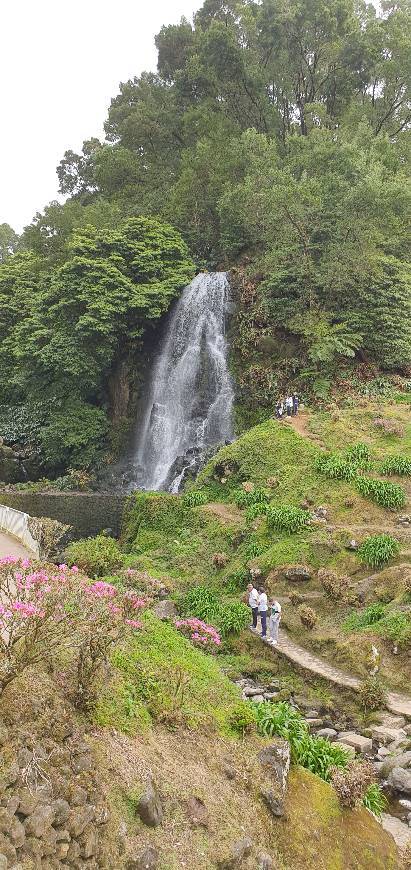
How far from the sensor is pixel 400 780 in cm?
A: 794

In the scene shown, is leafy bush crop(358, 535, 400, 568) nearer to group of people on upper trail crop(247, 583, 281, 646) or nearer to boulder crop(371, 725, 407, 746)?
group of people on upper trail crop(247, 583, 281, 646)

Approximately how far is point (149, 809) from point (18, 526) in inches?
499

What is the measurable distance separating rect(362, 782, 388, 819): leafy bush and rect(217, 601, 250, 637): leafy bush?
17.4 feet

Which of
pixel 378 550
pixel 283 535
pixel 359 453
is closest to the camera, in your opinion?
pixel 378 550

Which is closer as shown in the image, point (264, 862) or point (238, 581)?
point (264, 862)

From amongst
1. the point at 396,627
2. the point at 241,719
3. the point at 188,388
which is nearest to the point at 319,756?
the point at 241,719

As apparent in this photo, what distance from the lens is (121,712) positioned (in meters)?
6.61

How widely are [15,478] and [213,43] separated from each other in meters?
28.9

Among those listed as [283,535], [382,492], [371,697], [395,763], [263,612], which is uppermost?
[382,492]

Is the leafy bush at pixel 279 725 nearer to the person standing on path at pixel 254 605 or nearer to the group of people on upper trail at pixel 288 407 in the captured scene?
the person standing on path at pixel 254 605

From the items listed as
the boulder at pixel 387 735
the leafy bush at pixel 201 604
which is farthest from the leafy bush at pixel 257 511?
the boulder at pixel 387 735

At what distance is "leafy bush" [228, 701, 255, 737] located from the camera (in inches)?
301

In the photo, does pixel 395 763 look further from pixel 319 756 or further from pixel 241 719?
pixel 241 719

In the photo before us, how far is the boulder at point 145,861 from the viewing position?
4954mm
